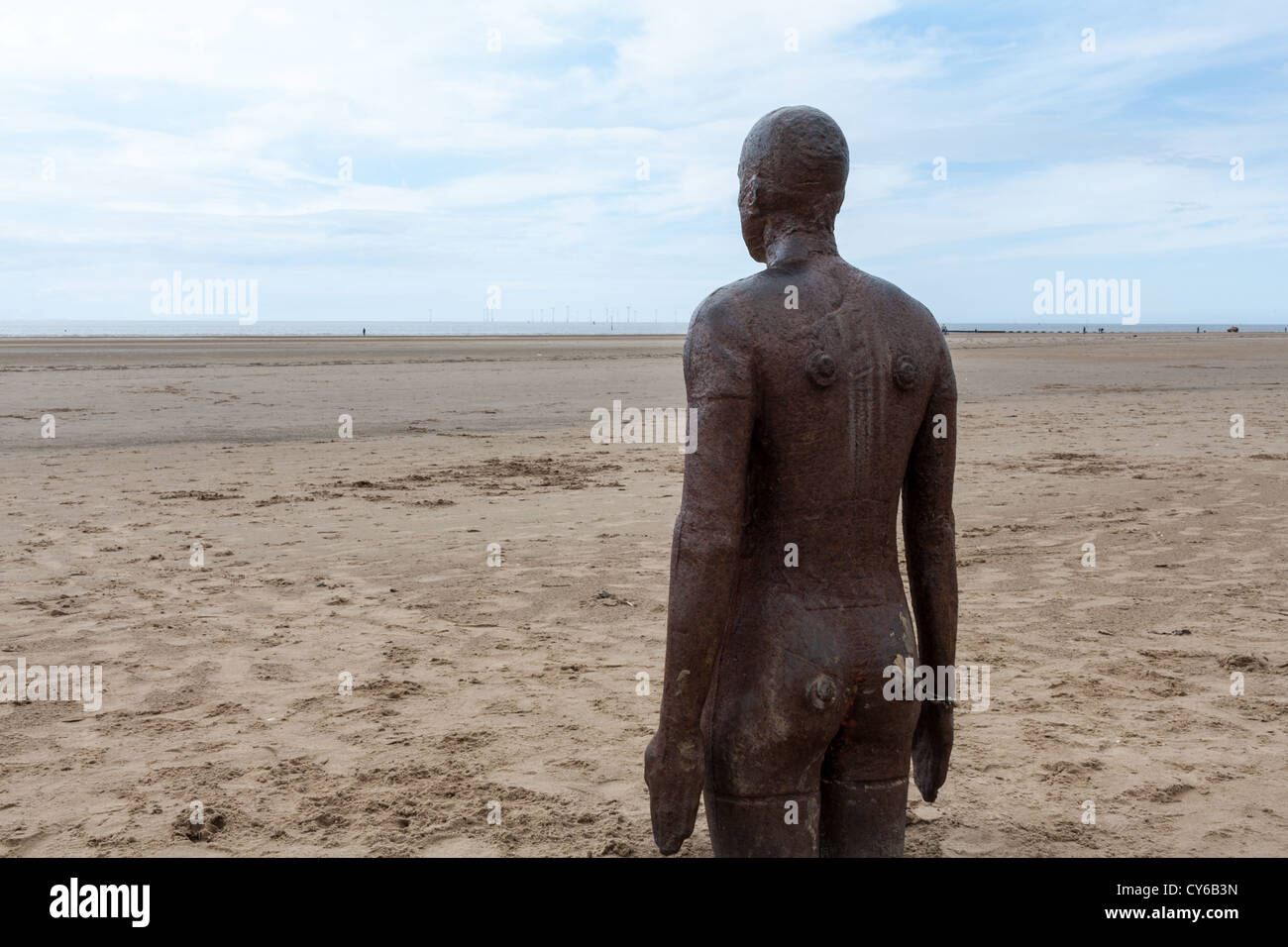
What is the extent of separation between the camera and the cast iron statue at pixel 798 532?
2664 mm

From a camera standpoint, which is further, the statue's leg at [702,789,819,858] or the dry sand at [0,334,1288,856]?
the dry sand at [0,334,1288,856]

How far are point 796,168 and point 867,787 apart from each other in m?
1.72

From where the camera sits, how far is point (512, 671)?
5715mm

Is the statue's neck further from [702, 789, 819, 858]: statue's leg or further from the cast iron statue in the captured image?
[702, 789, 819, 858]: statue's leg

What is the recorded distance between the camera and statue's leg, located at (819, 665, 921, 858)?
2.84m

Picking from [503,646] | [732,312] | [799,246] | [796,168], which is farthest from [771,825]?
[503,646]

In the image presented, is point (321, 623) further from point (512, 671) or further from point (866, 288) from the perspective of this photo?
point (866, 288)

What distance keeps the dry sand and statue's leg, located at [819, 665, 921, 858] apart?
114 centimetres

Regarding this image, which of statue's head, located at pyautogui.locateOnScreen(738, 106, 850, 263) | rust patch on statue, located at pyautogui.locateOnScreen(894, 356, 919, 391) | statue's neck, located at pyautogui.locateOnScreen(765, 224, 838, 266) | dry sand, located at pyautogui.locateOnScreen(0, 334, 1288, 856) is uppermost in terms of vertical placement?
statue's head, located at pyautogui.locateOnScreen(738, 106, 850, 263)

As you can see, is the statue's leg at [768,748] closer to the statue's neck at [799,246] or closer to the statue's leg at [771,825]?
the statue's leg at [771,825]

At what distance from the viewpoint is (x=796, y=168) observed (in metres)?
2.86

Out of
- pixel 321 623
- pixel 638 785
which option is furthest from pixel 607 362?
pixel 638 785

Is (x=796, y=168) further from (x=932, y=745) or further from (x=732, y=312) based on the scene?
(x=932, y=745)

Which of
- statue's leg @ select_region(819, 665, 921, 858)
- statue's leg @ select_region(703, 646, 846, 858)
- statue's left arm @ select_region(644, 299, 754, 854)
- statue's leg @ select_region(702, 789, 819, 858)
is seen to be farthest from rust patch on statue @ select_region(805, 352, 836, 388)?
statue's leg @ select_region(702, 789, 819, 858)
